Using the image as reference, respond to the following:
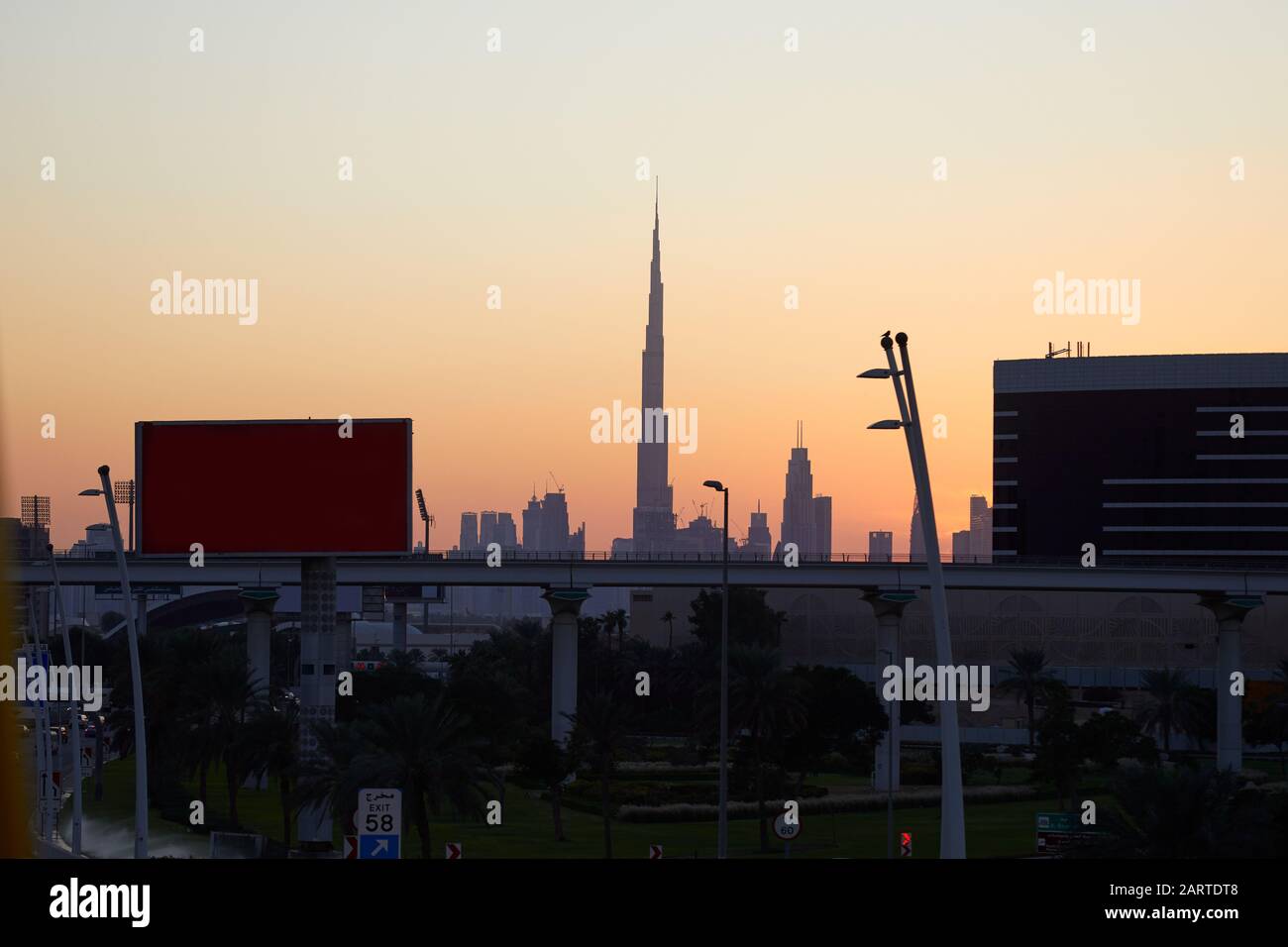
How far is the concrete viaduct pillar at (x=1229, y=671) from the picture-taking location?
10888cm

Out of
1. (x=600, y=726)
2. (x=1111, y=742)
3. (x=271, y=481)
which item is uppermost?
(x=271, y=481)

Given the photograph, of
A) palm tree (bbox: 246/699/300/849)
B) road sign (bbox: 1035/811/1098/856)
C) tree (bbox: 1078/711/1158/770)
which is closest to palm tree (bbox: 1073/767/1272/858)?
road sign (bbox: 1035/811/1098/856)

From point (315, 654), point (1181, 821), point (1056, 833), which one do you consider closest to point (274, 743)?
point (315, 654)

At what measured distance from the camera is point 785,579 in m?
113

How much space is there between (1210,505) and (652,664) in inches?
3014

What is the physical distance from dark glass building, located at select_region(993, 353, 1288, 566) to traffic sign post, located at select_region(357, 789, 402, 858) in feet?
558

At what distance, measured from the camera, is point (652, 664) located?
521ft

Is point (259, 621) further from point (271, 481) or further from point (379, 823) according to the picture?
point (379, 823)

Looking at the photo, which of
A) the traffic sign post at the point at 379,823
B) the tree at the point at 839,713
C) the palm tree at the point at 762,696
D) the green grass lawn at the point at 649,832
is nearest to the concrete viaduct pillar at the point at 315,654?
the green grass lawn at the point at 649,832

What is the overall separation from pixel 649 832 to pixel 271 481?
98.6ft

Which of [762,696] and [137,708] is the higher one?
[137,708]

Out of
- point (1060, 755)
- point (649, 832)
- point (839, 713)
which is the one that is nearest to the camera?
point (649, 832)

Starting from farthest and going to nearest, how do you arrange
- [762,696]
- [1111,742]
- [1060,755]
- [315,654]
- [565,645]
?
1. [565,645]
2. [1111,742]
3. [1060,755]
4. [762,696]
5. [315,654]
